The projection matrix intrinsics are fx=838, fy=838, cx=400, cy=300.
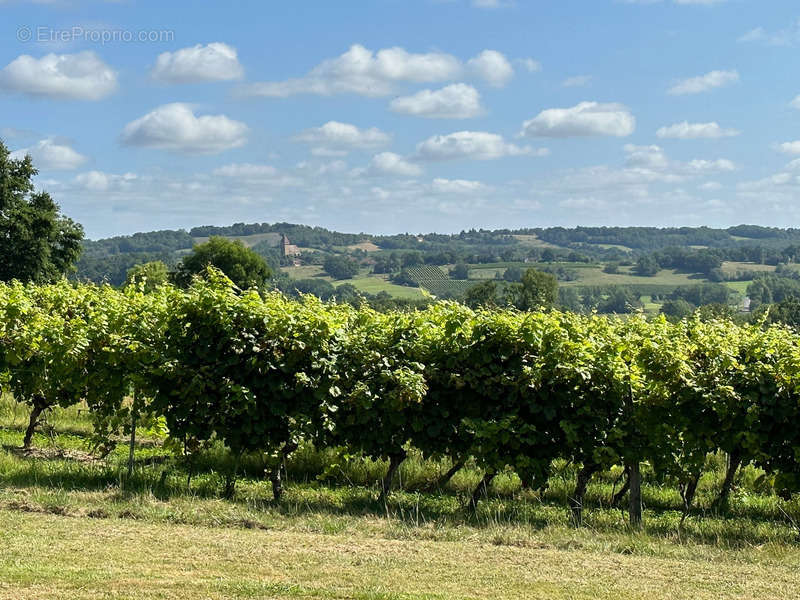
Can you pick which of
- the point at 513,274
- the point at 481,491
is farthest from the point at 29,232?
the point at 513,274

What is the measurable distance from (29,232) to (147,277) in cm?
3438

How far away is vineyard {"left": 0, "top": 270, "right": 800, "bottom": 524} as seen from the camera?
1023cm

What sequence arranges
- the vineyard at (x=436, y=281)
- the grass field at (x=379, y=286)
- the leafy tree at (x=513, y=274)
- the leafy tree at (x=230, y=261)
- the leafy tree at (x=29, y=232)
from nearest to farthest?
1. the leafy tree at (x=29, y=232)
2. the leafy tree at (x=230, y=261)
3. the grass field at (x=379, y=286)
4. the vineyard at (x=436, y=281)
5. the leafy tree at (x=513, y=274)

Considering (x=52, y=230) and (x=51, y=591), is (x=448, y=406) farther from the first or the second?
(x=52, y=230)

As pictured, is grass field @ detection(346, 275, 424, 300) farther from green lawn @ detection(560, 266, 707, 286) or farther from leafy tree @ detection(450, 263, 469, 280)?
green lawn @ detection(560, 266, 707, 286)

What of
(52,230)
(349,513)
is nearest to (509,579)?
(349,513)

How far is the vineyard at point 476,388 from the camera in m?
10.2

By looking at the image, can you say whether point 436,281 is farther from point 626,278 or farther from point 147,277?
point 147,277

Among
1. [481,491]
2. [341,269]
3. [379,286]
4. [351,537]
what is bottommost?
[481,491]

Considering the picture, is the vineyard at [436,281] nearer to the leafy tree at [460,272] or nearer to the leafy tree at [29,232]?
the leafy tree at [460,272]

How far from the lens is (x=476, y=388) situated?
34.5ft

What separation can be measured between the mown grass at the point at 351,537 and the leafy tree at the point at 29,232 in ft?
132

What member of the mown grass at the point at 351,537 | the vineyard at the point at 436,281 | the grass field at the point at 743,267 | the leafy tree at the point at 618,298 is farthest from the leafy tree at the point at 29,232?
the grass field at the point at 743,267

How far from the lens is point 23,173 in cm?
5428
